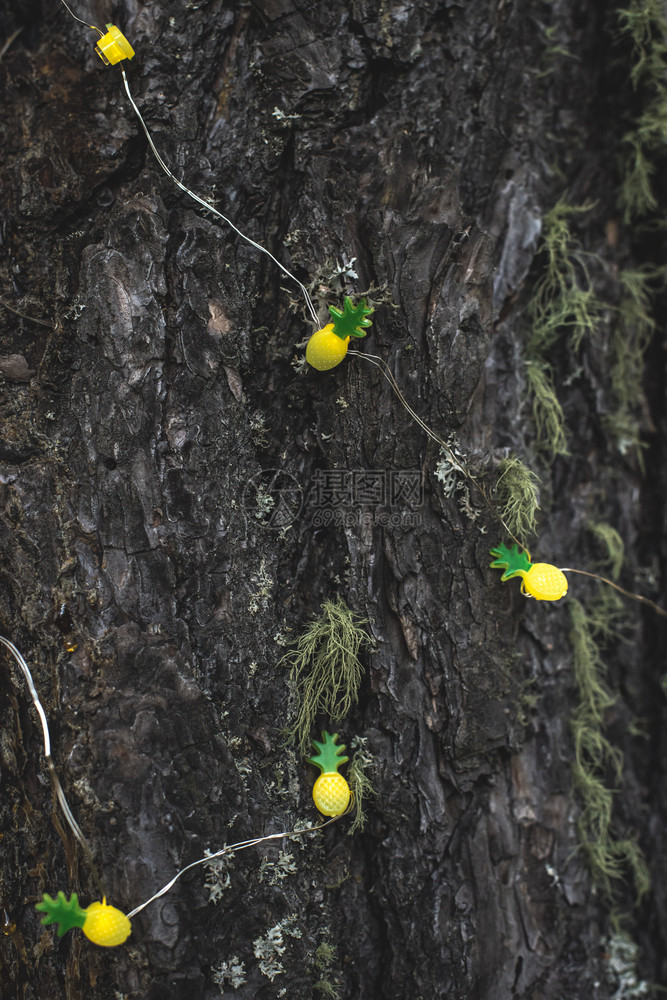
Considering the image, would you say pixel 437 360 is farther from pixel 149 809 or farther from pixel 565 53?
pixel 149 809

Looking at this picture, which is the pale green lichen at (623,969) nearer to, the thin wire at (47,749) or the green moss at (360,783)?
the green moss at (360,783)

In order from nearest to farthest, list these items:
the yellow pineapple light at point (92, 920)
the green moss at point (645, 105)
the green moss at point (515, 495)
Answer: the yellow pineapple light at point (92, 920)
the green moss at point (515, 495)
the green moss at point (645, 105)

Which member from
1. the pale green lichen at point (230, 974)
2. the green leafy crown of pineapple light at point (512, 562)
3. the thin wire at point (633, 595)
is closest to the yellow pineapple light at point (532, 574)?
the green leafy crown of pineapple light at point (512, 562)

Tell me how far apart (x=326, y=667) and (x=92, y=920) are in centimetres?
75

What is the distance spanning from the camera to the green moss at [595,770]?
1.86 m

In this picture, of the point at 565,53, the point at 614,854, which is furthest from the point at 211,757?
the point at 565,53

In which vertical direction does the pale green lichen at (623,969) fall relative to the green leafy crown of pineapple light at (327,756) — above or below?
below

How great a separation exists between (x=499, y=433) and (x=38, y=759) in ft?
4.99

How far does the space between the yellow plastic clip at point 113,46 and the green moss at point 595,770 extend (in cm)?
195

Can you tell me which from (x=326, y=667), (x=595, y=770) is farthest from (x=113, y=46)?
(x=595, y=770)

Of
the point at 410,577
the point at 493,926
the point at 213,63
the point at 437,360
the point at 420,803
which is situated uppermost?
the point at 213,63

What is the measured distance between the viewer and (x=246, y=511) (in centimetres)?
156

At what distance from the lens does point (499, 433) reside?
1785 mm

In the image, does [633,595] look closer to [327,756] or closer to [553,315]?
[553,315]
